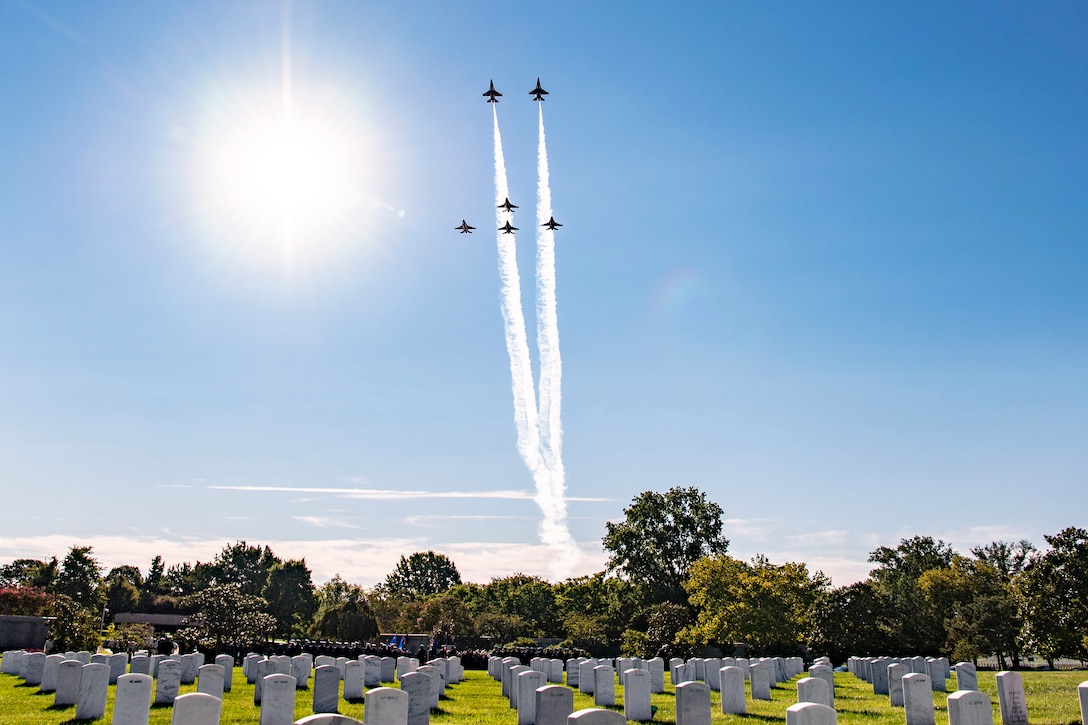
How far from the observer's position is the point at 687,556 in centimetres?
6425

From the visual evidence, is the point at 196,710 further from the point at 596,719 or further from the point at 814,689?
the point at 814,689

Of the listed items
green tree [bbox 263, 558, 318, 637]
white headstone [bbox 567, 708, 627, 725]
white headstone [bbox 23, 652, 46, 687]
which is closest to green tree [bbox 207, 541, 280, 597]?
green tree [bbox 263, 558, 318, 637]

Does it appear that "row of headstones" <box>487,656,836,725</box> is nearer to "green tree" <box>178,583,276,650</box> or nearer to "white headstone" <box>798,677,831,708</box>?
"white headstone" <box>798,677,831,708</box>

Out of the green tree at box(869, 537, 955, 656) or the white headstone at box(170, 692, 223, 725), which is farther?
the green tree at box(869, 537, 955, 656)

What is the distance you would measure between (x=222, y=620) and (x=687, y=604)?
121ft

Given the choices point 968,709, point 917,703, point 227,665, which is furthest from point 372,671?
point 968,709

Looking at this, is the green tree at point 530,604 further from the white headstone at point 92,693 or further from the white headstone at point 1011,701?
the white headstone at point 1011,701

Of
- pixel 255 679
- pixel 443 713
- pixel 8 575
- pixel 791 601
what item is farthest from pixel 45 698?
pixel 8 575

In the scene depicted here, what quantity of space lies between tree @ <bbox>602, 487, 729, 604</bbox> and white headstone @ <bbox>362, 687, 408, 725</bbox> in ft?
182

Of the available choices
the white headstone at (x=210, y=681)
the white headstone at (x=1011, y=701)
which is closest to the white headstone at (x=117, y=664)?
the white headstone at (x=210, y=681)

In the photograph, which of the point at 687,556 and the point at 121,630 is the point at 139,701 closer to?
the point at 121,630

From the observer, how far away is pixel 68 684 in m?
17.3

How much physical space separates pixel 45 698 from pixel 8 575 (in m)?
97.7

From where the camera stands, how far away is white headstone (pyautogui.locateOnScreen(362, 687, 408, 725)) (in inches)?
386
